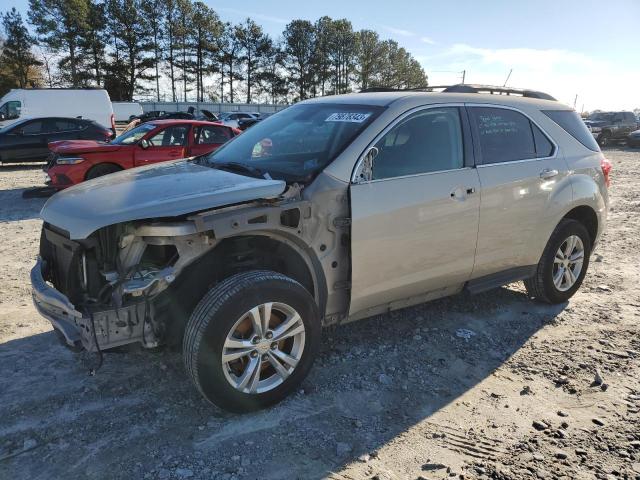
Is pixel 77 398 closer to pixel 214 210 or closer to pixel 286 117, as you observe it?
pixel 214 210

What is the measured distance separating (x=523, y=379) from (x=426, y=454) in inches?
47.3

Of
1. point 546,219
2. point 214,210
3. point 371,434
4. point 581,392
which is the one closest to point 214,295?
point 214,210

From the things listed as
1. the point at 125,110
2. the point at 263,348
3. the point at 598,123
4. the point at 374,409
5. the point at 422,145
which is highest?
the point at 125,110

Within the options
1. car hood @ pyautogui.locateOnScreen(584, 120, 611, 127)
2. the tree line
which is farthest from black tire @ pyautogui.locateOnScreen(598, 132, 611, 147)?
the tree line

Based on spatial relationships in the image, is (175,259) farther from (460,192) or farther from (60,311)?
(460,192)

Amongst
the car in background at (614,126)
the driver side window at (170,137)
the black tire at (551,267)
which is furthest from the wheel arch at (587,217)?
the car in background at (614,126)

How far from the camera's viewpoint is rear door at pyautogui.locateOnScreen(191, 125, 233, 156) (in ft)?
33.9

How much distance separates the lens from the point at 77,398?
3.24m

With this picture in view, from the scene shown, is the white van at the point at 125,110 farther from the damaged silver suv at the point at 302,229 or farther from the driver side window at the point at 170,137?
the damaged silver suv at the point at 302,229

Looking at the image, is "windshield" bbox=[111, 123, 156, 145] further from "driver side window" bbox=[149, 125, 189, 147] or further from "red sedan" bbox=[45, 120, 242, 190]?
"driver side window" bbox=[149, 125, 189, 147]

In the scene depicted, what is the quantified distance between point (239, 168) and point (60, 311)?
1.51 metres

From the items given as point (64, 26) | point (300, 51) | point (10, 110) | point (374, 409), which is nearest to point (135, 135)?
point (374, 409)

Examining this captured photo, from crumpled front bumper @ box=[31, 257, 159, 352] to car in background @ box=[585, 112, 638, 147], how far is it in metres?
30.1

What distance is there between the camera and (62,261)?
3.13m
